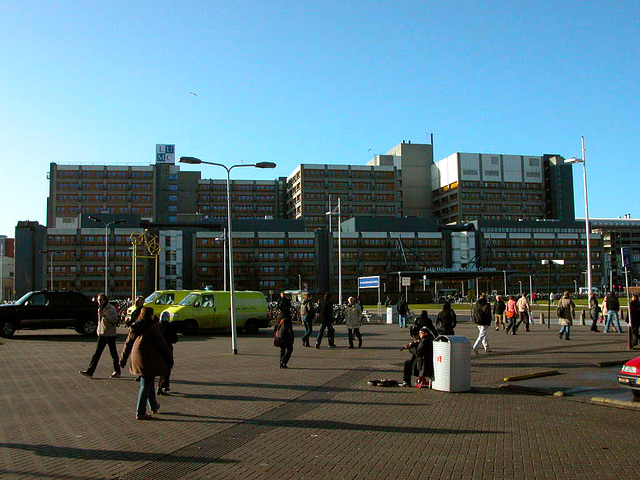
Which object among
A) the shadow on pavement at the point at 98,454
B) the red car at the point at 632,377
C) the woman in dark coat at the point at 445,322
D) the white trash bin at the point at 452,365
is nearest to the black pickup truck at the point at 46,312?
the woman in dark coat at the point at 445,322

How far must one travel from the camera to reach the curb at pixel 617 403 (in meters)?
10.0

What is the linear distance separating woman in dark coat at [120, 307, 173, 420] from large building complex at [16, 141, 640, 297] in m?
65.4

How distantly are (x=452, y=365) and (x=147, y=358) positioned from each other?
18.9 ft

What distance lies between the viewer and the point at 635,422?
9023 mm

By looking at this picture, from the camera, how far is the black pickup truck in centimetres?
2525

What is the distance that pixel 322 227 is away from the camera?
12675cm

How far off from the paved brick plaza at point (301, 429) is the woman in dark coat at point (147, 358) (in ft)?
1.16

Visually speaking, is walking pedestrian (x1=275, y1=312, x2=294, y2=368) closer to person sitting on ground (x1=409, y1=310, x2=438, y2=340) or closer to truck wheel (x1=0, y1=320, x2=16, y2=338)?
person sitting on ground (x1=409, y1=310, x2=438, y2=340)

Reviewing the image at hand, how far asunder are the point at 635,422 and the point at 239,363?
1008 cm

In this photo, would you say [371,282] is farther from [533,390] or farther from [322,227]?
[322,227]

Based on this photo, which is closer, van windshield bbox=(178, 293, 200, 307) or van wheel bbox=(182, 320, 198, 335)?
van wheel bbox=(182, 320, 198, 335)

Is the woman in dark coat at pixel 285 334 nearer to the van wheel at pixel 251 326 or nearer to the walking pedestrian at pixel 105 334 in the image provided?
the walking pedestrian at pixel 105 334

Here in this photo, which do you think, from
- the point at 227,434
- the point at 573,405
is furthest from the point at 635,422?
the point at 227,434

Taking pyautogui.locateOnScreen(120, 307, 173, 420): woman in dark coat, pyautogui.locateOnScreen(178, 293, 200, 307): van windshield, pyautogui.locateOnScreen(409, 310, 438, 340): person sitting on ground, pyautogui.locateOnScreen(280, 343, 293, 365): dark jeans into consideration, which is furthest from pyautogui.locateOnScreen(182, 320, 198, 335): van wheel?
pyautogui.locateOnScreen(120, 307, 173, 420): woman in dark coat
